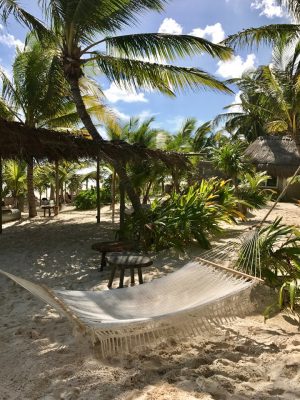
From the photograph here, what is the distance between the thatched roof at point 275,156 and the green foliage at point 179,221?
33.0 ft

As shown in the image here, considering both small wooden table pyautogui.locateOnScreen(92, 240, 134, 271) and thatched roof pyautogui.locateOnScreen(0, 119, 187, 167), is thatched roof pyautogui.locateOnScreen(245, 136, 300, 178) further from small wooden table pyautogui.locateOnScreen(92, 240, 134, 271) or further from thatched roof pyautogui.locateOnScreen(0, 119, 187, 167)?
small wooden table pyautogui.locateOnScreen(92, 240, 134, 271)

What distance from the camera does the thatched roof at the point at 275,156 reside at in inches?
644

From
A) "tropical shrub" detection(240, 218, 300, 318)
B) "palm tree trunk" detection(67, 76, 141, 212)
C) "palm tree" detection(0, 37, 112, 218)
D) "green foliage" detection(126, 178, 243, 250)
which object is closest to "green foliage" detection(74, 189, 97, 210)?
"palm tree" detection(0, 37, 112, 218)

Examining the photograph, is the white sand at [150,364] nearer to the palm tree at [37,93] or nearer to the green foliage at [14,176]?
the palm tree at [37,93]

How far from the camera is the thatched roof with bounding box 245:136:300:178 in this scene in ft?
53.7

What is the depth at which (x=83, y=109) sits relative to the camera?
23.1ft

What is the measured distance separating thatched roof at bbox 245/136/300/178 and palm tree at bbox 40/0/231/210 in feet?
30.7

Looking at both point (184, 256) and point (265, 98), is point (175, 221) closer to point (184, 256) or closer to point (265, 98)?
point (184, 256)

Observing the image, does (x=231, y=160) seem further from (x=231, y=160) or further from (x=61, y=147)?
(x=61, y=147)

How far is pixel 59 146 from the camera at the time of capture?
6930 mm

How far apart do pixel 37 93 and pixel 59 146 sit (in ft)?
10.1

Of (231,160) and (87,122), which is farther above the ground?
(87,122)

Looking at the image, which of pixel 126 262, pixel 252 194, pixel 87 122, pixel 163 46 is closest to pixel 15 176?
pixel 87 122

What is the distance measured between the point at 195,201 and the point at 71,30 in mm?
Result: 3701
